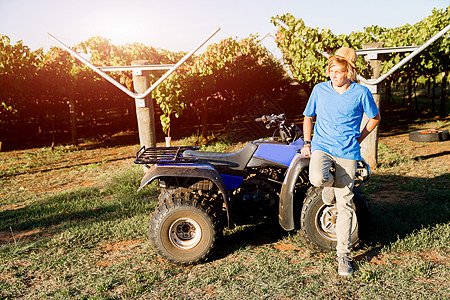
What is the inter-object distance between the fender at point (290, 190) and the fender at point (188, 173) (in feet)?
1.93

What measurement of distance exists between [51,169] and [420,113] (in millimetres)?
17327

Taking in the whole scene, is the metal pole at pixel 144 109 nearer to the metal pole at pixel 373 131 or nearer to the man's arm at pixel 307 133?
the man's arm at pixel 307 133

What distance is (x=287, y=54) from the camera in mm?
10195

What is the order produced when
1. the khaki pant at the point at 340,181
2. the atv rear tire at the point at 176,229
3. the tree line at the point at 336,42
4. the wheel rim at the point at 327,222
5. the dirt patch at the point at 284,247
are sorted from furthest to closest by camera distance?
the tree line at the point at 336,42
the dirt patch at the point at 284,247
the wheel rim at the point at 327,222
the atv rear tire at the point at 176,229
the khaki pant at the point at 340,181

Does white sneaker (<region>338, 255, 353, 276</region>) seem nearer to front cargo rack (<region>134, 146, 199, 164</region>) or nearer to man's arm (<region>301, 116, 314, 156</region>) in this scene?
man's arm (<region>301, 116, 314, 156</region>)

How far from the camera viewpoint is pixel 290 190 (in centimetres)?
382

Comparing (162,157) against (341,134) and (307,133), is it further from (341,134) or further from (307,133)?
(341,134)

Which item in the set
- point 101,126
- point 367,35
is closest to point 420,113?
point 367,35

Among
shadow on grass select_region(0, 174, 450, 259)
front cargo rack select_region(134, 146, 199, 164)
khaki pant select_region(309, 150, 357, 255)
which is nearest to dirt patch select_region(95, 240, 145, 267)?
shadow on grass select_region(0, 174, 450, 259)

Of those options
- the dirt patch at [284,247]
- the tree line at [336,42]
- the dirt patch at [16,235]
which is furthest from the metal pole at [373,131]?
the dirt patch at [16,235]

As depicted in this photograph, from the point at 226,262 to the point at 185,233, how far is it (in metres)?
0.53

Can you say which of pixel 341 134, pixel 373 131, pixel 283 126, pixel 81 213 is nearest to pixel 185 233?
pixel 283 126

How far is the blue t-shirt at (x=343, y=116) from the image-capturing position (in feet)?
10.9

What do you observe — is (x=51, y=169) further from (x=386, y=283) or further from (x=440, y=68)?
(x=440, y=68)
